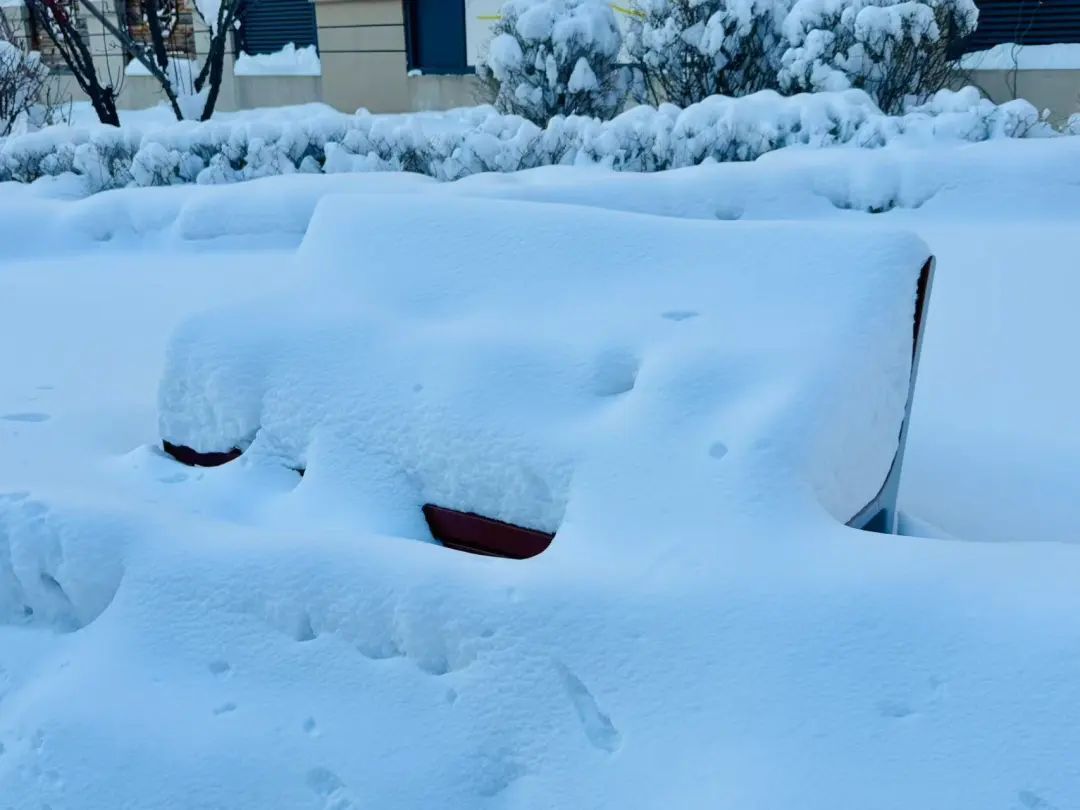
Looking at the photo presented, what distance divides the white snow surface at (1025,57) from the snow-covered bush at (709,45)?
2.53m

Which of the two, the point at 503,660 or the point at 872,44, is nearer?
the point at 503,660

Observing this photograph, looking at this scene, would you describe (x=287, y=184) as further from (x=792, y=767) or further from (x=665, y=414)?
(x=792, y=767)

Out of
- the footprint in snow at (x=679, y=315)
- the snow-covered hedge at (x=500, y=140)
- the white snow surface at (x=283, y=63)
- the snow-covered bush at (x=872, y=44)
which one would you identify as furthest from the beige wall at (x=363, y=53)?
the footprint in snow at (x=679, y=315)

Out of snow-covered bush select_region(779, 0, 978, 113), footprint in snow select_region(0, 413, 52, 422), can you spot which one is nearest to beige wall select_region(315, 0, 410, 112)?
snow-covered bush select_region(779, 0, 978, 113)

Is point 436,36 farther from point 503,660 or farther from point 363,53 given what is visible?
point 503,660

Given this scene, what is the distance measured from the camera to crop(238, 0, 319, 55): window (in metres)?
15.3

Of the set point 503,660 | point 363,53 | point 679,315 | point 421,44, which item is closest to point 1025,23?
point 421,44

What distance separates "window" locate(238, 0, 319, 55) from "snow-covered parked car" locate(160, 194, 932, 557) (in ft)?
44.7

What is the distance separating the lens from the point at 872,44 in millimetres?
8695

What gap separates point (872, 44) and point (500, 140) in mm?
3404

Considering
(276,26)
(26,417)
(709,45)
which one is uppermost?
(276,26)

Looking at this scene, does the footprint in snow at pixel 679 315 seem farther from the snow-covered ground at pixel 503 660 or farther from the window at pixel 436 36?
the window at pixel 436 36

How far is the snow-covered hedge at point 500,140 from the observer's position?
24.1 feet

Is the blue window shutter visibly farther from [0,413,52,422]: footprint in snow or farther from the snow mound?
the snow mound
